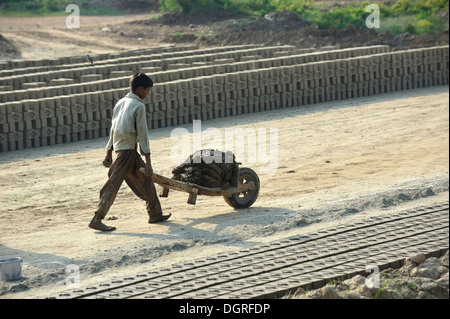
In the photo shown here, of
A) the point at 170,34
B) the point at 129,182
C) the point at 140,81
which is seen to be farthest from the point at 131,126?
the point at 170,34

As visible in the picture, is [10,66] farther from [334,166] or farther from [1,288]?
[1,288]

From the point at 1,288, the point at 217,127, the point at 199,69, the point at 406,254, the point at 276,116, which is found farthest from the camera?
the point at 199,69

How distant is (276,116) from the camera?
49.4 feet

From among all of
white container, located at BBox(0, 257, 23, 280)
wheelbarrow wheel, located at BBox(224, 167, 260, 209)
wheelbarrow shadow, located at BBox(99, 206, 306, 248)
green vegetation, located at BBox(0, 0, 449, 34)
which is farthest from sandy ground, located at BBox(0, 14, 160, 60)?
white container, located at BBox(0, 257, 23, 280)

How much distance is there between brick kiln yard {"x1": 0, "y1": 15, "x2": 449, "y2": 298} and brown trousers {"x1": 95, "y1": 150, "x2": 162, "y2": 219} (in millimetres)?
248

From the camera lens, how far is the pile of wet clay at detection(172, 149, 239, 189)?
25.9ft

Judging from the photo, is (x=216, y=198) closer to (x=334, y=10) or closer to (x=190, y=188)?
(x=190, y=188)

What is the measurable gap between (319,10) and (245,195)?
2789cm

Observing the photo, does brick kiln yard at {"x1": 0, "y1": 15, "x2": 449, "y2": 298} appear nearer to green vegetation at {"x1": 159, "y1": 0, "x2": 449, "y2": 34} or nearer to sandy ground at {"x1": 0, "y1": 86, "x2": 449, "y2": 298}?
sandy ground at {"x1": 0, "y1": 86, "x2": 449, "y2": 298}

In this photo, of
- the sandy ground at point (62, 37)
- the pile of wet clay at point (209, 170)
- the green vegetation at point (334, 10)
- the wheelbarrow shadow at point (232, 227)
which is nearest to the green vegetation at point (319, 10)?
the green vegetation at point (334, 10)

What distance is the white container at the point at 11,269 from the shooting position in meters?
6.02

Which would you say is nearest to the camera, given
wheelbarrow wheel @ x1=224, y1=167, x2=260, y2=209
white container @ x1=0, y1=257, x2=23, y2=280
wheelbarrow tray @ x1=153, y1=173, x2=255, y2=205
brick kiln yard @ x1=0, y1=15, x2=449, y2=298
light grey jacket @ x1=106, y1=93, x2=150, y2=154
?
white container @ x1=0, y1=257, x2=23, y2=280
